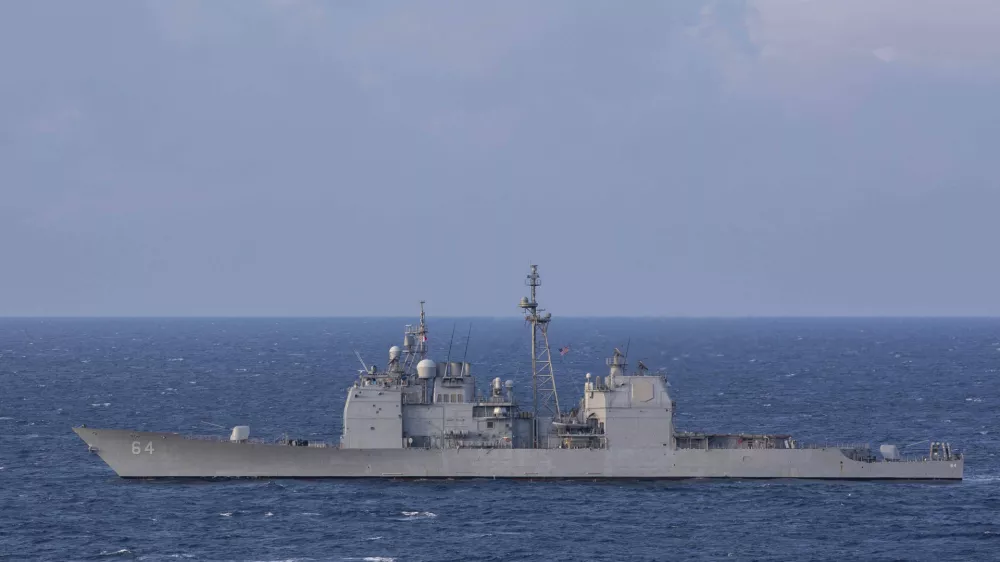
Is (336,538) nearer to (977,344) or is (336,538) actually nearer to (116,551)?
(116,551)

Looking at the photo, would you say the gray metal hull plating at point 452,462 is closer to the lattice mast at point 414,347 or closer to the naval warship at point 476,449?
the naval warship at point 476,449

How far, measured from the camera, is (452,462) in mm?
50000

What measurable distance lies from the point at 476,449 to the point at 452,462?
43.6 inches

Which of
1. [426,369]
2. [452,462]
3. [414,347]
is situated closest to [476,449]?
[452,462]

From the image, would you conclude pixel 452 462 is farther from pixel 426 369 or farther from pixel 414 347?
pixel 414 347

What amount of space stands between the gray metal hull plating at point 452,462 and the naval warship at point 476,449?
41mm

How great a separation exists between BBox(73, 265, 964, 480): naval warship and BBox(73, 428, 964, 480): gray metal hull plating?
41 millimetres

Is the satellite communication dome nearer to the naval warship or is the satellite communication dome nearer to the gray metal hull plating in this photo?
the naval warship

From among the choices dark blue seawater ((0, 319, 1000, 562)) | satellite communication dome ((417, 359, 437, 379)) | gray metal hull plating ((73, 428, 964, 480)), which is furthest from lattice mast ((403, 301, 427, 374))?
dark blue seawater ((0, 319, 1000, 562))

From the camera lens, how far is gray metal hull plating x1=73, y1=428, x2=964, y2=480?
49.9 m

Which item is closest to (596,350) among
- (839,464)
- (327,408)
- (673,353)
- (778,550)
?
(673,353)

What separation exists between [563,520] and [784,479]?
11.2 m

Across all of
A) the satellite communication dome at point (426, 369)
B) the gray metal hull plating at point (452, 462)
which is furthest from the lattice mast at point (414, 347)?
the gray metal hull plating at point (452, 462)

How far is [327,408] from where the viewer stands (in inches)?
3046
